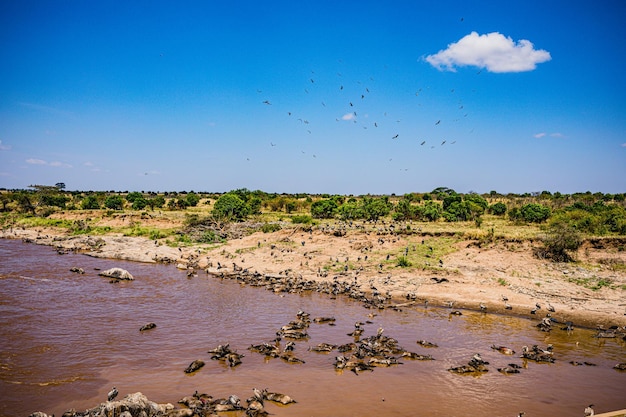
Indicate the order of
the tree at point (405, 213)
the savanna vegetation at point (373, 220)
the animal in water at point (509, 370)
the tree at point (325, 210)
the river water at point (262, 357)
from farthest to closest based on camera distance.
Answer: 1. the tree at point (325, 210)
2. the tree at point (405, 213)
3. the savanna vegetation at point (373, 220)
4. the animal in water at point (509, 370)
5. the river water at point (262, 357)

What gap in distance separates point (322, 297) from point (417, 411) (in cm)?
1071

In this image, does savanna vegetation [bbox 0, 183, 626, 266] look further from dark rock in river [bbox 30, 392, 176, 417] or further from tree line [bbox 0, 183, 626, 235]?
dark rock in river [bbox 30, 392, 176, 417]

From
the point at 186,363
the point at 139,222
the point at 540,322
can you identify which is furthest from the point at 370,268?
the point at 139,222

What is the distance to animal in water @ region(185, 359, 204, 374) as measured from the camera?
1160 cm

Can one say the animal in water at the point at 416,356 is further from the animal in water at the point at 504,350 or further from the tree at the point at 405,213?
the tree at the point at 405,213

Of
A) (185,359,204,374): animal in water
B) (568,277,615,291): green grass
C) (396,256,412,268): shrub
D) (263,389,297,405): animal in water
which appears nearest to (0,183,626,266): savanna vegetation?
(568,277,615,291): green grass

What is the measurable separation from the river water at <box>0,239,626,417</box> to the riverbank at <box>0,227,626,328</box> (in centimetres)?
175

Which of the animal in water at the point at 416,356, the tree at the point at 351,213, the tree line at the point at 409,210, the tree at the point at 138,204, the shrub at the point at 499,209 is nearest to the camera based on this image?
the animal in water at the point at 416,356

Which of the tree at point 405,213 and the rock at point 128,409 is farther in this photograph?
the tree at point 405,213

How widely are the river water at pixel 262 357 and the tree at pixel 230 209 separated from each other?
2066cm

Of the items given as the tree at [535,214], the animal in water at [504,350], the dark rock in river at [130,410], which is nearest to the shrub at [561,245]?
the animal in water at [504,350]

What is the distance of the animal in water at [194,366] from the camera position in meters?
11.6

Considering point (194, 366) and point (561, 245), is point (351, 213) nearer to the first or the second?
point (561, 245)

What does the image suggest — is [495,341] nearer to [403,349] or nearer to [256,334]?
[403,349]
